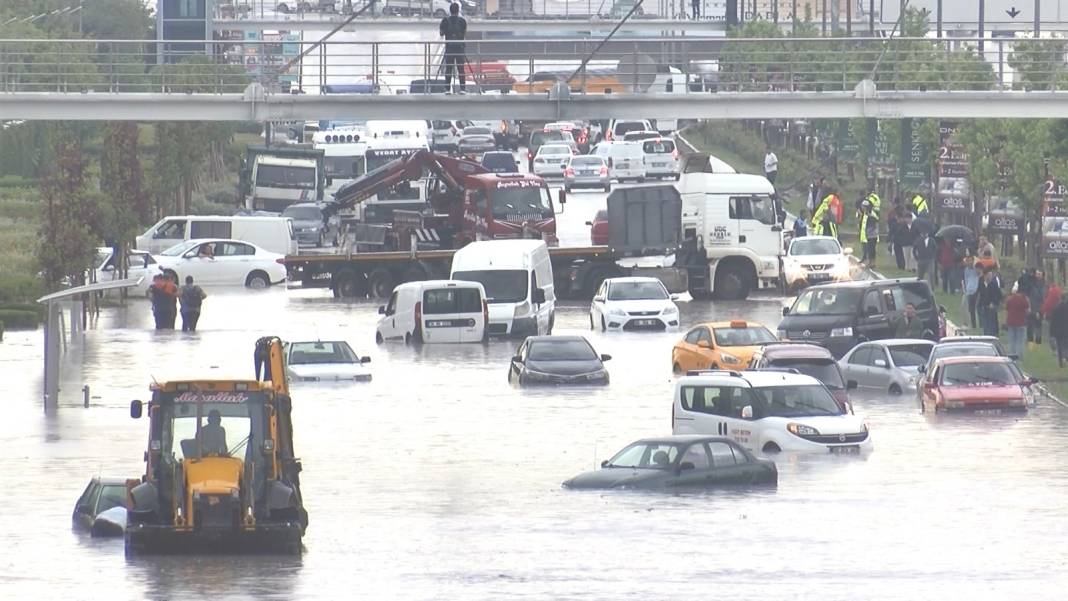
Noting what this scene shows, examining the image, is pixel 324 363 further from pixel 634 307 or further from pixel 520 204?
pixel 520 204

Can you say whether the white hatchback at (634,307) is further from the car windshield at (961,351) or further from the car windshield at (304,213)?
the car windshield at (304,213)

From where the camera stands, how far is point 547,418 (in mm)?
43000

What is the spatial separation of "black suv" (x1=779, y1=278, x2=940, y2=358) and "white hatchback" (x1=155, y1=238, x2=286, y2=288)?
20012 millimetres

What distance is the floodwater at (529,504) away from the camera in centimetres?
2602

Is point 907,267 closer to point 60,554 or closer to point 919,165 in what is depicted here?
point 919,165

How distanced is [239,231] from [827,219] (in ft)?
53.1

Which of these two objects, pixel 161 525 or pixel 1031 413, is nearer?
pixel 161 525

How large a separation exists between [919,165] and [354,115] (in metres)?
17.5

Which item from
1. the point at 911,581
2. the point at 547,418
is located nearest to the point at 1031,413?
the point at 547,418

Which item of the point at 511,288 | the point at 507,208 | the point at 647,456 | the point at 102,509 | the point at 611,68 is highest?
the point at 611,68

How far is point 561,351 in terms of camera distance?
48188 mm

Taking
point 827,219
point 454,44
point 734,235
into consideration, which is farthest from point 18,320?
point 827,219

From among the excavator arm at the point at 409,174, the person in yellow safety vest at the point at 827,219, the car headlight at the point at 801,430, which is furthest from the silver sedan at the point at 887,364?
Answer: the excavator arm at the point at 409,174

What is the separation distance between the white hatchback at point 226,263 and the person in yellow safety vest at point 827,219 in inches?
570
